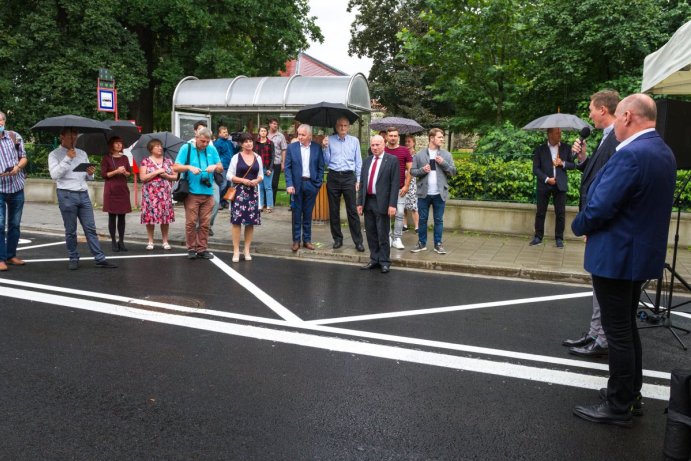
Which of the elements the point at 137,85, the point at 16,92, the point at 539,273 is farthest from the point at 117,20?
the point at 539,273

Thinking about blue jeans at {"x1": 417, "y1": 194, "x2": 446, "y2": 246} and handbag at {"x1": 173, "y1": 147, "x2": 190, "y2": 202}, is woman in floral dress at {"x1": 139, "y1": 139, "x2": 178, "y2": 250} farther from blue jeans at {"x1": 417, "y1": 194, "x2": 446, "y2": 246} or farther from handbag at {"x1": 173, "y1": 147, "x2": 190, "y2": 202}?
blue jeans at {"x1": 417, "y1": 194, "x2": 446, "y2": 246}

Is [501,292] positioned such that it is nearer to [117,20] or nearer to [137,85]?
[137,85]

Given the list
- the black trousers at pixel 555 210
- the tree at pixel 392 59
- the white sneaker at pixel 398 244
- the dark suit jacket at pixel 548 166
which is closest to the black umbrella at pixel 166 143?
the white sneaker at pixel 398 244

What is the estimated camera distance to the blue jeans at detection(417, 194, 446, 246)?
9648 millimetres

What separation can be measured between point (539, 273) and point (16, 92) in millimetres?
17987

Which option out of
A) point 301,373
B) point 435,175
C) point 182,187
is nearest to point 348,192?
point 435,175

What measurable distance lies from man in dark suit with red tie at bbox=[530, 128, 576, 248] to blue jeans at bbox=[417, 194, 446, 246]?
79.3 inches

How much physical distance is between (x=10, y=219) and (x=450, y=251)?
655 centimetres

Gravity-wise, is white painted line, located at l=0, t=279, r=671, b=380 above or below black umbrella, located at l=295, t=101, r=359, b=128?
below

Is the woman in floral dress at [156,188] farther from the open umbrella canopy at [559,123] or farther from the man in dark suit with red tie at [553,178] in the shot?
the man in dark suit with red tie at [553,178]

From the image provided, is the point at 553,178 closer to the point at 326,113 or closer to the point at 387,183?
the point at 387,183

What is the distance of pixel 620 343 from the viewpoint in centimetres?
380

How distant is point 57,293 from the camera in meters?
6.81

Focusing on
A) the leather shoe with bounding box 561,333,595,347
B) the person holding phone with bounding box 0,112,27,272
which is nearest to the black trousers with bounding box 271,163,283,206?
the person holding phone with bounding box 0,112,27,272
